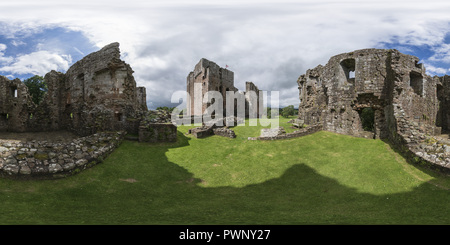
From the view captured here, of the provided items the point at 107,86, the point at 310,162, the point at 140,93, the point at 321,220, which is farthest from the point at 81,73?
the point at 321,220

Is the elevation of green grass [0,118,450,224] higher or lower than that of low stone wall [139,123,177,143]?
lower

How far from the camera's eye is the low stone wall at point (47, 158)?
339 inches

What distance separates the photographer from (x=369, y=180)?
9.81 meters

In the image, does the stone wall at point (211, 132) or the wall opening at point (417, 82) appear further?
the stone wall at point (211, 132)

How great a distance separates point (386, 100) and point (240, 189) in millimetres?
13243

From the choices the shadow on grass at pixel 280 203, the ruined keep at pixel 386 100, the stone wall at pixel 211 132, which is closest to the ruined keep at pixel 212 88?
the stone wall at pixel 211 132

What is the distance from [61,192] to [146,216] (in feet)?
14.5

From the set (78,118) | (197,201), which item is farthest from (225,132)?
(78,118)

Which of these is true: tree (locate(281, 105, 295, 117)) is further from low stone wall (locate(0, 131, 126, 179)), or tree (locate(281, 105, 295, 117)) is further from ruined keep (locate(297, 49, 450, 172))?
low stone wall (locate(0, 131, 126, 179))

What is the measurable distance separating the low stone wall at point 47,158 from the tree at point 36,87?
30.4 metres

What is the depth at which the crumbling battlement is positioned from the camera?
619 inches

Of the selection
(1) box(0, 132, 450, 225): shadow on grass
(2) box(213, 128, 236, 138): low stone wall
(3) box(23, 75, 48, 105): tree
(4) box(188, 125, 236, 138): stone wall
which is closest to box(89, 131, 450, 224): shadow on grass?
(1) box(0, 132, 450, 225): shadow on grass

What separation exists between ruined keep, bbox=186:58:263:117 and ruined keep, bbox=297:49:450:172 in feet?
62.5

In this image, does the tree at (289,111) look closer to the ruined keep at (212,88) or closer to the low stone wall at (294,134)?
the ruined keep at (212,88)
